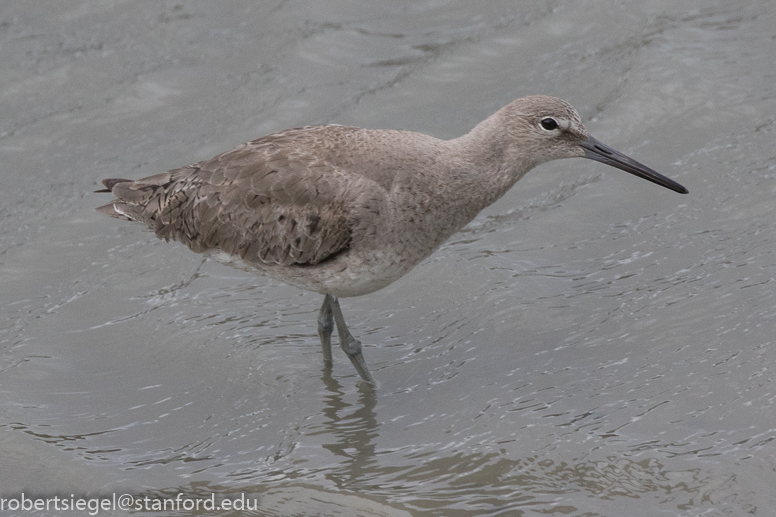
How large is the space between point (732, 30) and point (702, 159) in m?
2.21

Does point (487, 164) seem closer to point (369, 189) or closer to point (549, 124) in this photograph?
point (549, 124)

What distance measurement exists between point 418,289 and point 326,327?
3.24 ft

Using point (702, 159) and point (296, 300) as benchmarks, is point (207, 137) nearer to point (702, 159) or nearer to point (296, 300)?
point (296, 300)

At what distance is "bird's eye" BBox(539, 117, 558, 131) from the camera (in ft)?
20.7

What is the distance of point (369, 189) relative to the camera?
20.5 ft

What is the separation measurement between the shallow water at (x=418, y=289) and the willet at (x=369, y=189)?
95cm

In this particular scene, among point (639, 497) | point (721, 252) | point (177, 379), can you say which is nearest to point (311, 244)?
point (177, 379)

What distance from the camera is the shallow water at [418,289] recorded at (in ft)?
19.4

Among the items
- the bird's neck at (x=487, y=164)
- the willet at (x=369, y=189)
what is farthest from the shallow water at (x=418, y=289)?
the bird's neck at (x=487, y=164)

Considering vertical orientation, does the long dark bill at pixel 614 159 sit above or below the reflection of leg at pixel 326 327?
above

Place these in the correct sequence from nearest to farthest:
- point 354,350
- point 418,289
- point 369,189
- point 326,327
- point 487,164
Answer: point 369,189 → point 487,164 → point 354,350 → point 326,327 → point 418,289

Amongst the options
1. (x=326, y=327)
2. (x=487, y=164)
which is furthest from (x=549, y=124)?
(x=326, y=327)

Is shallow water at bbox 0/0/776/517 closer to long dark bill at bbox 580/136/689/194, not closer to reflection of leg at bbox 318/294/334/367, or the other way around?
reflection of leg at bbox 318/294/334/367

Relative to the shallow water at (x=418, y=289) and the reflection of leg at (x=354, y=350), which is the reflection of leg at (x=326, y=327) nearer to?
the shallow water at (x=418, y=289)
